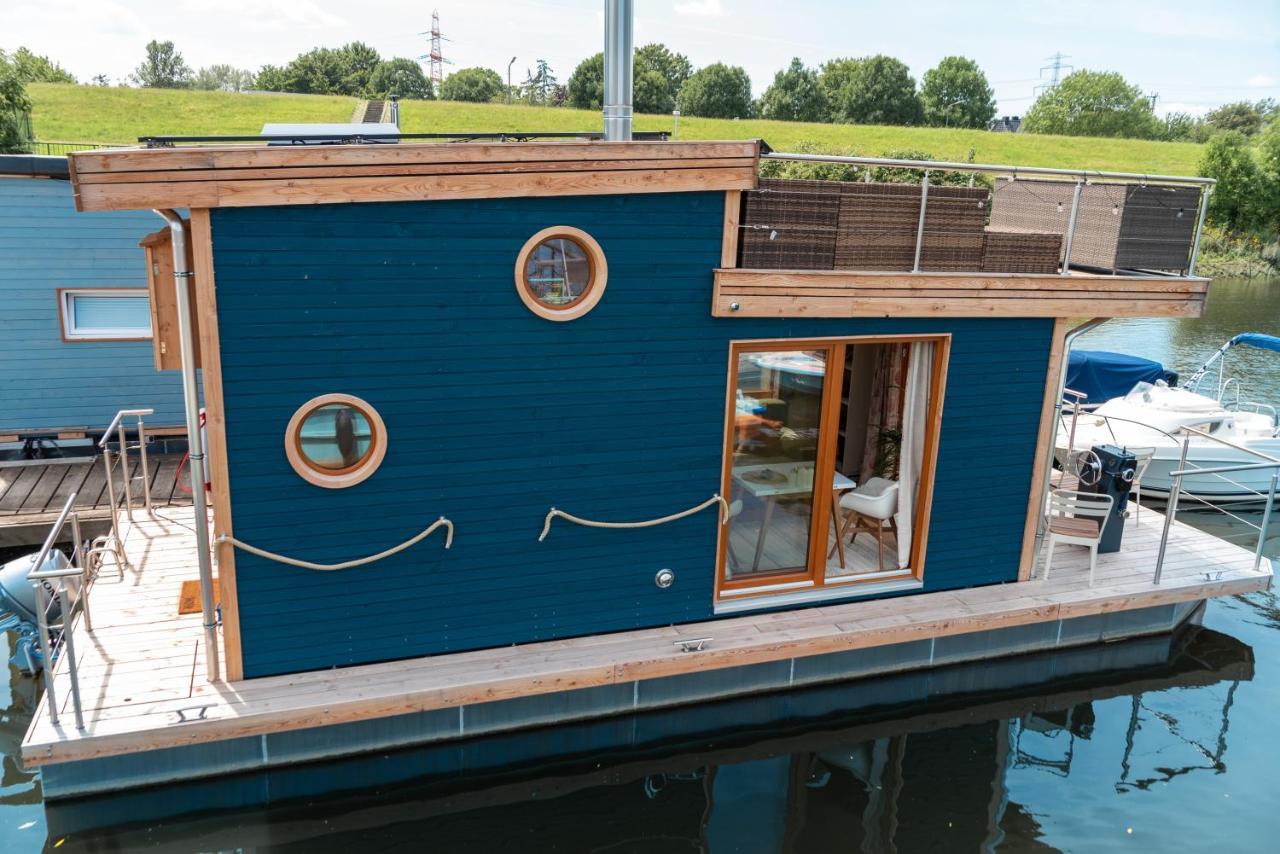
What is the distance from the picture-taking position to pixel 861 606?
7.17 meters

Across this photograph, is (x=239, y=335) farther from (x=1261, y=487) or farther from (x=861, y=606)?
(x=1261, y=487)

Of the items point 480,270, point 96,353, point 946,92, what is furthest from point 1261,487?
point 946,92

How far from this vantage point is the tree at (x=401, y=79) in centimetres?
6819

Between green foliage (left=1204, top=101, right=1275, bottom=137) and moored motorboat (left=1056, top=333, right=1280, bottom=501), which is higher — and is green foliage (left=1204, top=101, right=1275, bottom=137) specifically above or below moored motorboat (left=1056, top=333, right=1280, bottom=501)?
above

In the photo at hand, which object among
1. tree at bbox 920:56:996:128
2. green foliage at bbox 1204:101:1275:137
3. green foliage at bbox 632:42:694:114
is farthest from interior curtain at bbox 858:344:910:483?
green foliage at bbox 1204:101:1275:137

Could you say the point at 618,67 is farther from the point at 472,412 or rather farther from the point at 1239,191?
the point at 1239,191

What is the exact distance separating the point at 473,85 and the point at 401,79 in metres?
7.59

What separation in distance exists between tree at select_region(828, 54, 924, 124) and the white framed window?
59.9 metres

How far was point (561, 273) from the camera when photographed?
601cm

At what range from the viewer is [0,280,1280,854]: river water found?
567cm

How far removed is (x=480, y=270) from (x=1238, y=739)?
20.6 feet

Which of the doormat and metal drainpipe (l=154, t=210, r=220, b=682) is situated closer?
metal drainpipe (l=154, t=210, r=220, b=682)

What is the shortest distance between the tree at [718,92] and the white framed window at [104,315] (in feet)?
189

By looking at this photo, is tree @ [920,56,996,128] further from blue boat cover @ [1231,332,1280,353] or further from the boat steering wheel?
the boat steering wheel
